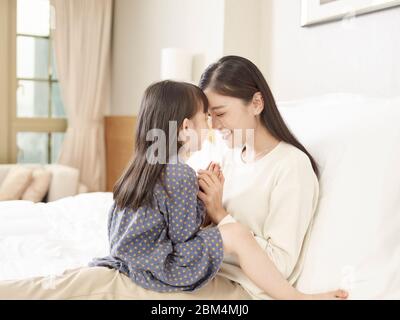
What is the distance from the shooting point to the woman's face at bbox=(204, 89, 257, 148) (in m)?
→ 1.49

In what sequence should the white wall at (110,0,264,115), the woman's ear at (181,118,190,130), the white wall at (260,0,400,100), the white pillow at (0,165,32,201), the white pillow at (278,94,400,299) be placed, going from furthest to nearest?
the white pillow at (0,165,32,201)
the white wall at (110,0,264,115)
the white wall at (260,0,400,100)
the woman's ear at (181,118,190,130)
the white pillow at (278,94,400,299)

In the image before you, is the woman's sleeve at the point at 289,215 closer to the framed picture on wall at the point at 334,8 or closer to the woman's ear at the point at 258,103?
the woman's ear at the point at 258,103

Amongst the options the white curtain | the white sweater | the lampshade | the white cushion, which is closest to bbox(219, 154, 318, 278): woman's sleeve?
the white sweater

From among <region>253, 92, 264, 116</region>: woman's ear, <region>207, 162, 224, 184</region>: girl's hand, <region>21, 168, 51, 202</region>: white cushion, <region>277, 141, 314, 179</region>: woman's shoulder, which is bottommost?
<region>21, 168, 51, 202</region>: white cushion

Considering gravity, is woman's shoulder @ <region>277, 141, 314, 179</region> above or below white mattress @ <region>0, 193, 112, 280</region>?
above

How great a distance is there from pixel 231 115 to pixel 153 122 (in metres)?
0.29

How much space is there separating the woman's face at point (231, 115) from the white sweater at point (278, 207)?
0.12m

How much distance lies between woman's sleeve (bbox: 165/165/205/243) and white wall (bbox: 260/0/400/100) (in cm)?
91

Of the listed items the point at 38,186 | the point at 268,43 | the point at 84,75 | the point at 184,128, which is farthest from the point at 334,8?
the point at 84,75

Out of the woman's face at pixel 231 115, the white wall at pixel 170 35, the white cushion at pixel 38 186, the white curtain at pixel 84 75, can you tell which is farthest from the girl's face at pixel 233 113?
the white curtain at pixel 84 75

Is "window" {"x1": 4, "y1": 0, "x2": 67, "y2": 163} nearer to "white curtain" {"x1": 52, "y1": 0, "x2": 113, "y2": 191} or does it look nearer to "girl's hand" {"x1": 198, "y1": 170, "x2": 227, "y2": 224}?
"white curtain" {"x1": 52, "y1": 0, "x2": 113, "y2": 191}

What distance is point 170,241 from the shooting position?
1290mm

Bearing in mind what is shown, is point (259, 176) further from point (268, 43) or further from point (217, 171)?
point (268, 43)

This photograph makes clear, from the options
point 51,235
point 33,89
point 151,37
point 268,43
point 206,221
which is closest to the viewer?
point 206,221
